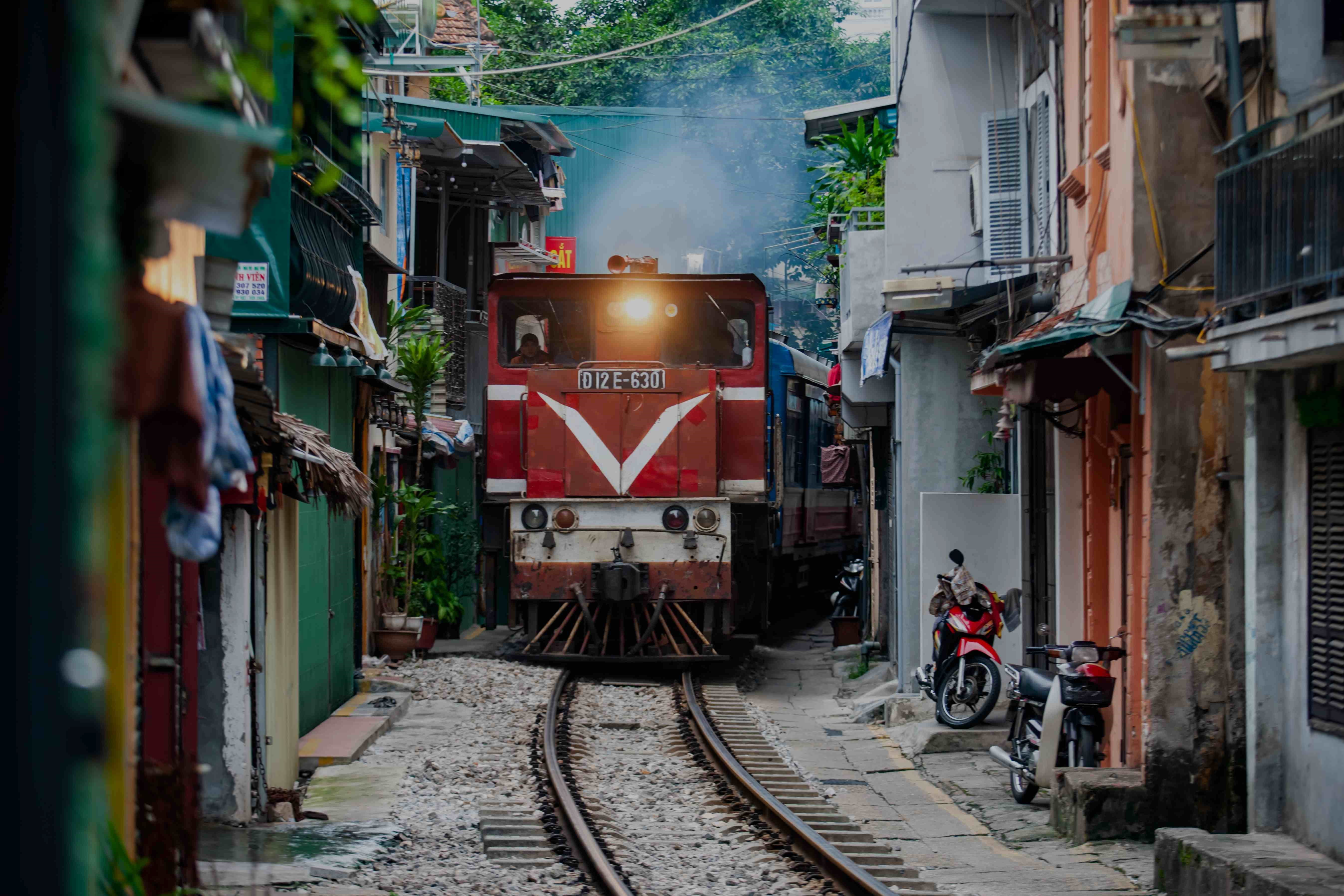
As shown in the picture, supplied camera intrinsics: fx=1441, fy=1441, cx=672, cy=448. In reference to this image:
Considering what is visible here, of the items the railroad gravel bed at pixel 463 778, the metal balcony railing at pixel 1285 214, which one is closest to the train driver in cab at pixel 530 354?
the railroad gravel bed at pixel 463 778

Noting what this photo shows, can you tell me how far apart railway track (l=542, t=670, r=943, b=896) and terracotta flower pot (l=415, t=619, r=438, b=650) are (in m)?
3.87

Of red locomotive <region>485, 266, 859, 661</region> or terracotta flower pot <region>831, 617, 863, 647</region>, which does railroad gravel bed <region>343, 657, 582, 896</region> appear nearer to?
red locomotive <region>485, 266, 859, 661</region>

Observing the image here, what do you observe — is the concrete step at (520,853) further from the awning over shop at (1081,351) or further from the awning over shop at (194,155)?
the awning over shop at (194,155)

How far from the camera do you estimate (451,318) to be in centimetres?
2117

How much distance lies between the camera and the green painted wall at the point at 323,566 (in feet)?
34.4

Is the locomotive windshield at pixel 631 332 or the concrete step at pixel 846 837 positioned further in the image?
the locomotive windshield at pixel 631 332

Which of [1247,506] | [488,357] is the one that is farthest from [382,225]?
[1247,506]

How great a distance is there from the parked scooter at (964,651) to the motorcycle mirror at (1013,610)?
45cm

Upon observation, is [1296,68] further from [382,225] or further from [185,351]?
[382,225]

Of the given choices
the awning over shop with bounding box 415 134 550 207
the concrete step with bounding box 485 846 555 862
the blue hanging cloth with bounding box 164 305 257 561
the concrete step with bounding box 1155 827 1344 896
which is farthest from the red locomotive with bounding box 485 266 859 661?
the blue hanging cloth with bounding box 164 305 257 561

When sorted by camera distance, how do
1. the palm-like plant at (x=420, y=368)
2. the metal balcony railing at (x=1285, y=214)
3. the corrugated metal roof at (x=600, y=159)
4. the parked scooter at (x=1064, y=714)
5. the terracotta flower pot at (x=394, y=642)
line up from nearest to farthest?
the metal balcony railing at (x=1285, y=214)
the parked scooter at (x=1064, y=714)
the terracotta flower pot at (x=394, y=642)
the palm-like plant at (x=420, y=368)
the corrugated metal roof at (x=600, y=159)

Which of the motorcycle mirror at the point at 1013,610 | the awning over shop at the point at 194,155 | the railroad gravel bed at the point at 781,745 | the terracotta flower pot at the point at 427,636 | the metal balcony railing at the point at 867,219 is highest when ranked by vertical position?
the metal balcony railing at the point at 867,219

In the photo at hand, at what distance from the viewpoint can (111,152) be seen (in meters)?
2.26

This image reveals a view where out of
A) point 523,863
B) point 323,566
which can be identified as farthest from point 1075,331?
point 323,566
